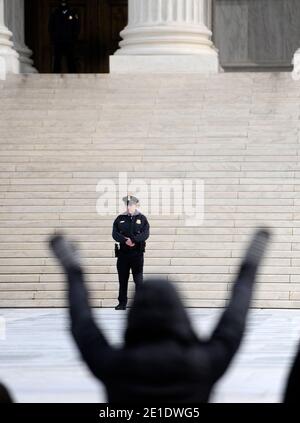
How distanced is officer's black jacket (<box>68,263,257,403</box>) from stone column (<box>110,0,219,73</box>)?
24783mm

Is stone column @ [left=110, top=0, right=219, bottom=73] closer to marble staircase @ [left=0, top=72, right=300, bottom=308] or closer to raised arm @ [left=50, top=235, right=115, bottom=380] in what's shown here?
marble staircase @ [left=0, top=72, right=300, bottom=308]

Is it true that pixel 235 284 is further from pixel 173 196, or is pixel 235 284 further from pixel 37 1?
pixel 37 1

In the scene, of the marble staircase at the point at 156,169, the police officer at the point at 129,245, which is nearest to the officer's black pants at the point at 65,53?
the marble staircase at the point at 156,169

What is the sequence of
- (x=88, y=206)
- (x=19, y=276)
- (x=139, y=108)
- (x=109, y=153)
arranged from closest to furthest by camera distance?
(x=19, y=276), (x=88, y=206), (x=109, y=153), (x=139, y=108)

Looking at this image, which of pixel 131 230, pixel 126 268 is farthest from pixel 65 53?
pixel 126 268

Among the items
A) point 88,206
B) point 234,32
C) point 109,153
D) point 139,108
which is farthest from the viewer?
point 234,32

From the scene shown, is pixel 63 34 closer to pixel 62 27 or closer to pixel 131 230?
pixel 62 27

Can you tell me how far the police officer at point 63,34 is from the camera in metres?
32.0

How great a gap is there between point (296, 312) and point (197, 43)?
12563 mm

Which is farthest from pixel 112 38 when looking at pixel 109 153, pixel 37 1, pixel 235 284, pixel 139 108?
pixel 235 284

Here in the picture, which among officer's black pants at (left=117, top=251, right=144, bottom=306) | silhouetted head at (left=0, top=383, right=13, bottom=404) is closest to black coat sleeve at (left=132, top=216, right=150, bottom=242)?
officer's black pants at (left=117, top=251, right=144, bottom=306)

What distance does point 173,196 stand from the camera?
22078 millimetres

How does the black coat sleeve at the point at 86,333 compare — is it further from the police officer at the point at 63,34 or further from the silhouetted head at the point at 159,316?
the police officer at the point at 63,34

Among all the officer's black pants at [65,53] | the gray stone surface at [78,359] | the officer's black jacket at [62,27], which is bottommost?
the gray stone surface at [78,359]
